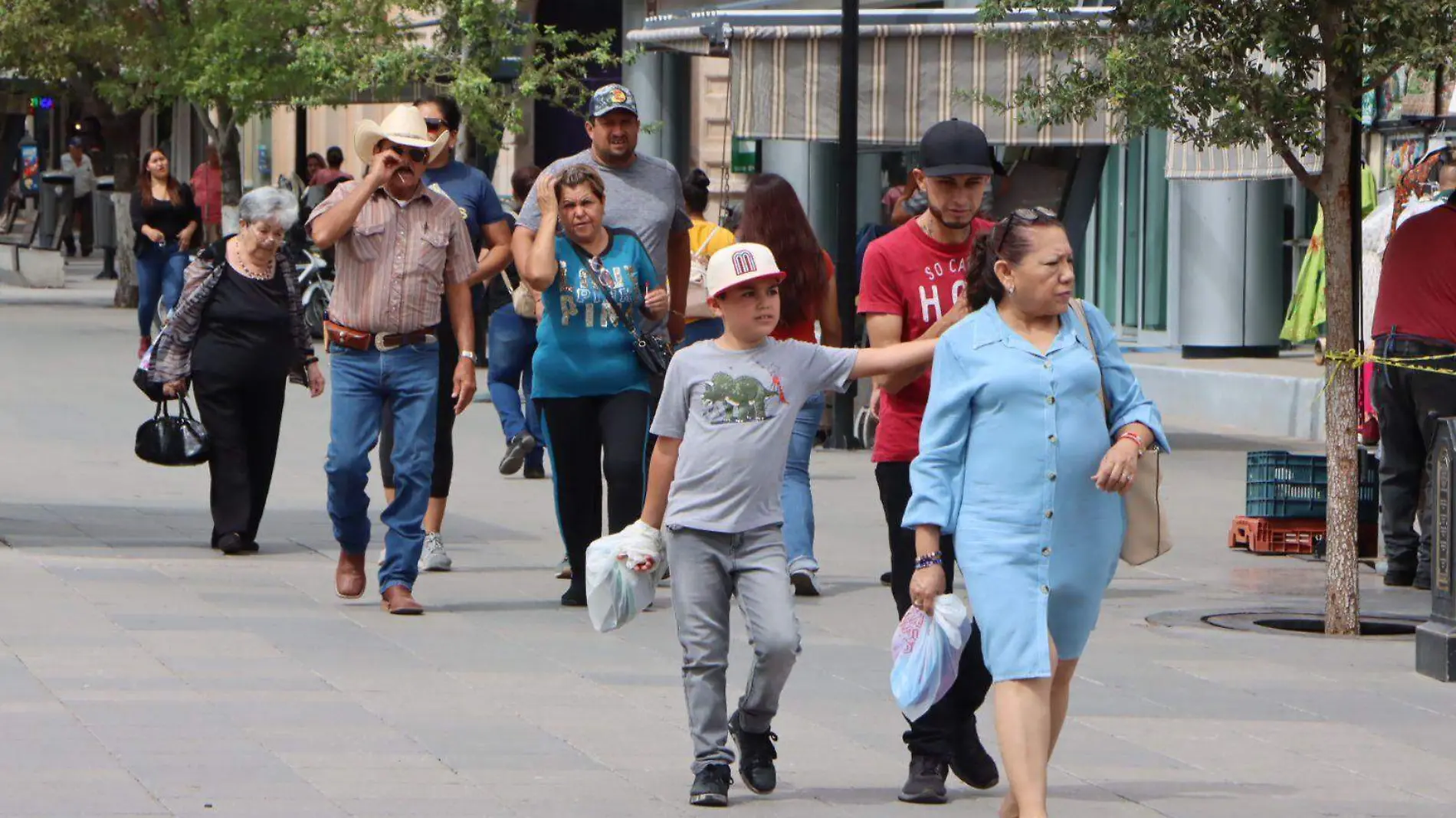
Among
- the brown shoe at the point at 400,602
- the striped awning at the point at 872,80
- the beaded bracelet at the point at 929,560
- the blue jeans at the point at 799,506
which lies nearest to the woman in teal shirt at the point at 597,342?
the brown shoe at the point at 400,602

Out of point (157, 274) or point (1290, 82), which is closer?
point (1290, 82)

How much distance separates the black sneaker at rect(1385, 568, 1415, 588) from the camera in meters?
10.9

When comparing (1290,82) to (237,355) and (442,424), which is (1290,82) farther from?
(237,355)

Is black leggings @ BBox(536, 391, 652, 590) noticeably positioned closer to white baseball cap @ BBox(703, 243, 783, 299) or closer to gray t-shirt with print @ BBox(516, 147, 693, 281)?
gray t-shirt with print @ BBox(516, 147, 693, 281)

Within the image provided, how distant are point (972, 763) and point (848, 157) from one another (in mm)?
8663

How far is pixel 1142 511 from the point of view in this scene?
581 centimetres

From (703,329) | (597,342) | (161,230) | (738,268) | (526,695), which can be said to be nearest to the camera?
(738,268)

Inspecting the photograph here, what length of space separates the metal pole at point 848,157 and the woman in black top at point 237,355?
14.7 ft

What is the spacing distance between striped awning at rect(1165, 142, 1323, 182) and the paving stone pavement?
13.0ft

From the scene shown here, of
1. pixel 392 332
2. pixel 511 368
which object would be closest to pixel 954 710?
pixel 392 332

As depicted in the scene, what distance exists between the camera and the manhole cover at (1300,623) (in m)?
9.50

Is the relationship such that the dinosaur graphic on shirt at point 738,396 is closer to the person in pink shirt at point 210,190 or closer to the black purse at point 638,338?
the black purse at point 638,338

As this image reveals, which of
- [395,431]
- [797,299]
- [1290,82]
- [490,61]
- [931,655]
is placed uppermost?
[490,61]

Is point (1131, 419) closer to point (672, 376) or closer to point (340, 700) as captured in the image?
point (672, 376)
